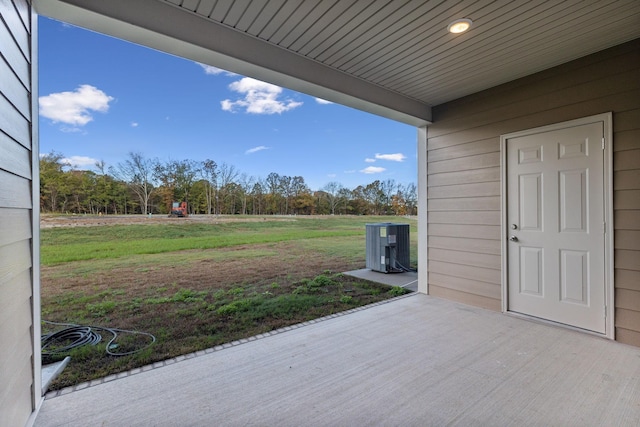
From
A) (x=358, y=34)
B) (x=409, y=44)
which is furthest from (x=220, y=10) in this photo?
(x=409, y=44)

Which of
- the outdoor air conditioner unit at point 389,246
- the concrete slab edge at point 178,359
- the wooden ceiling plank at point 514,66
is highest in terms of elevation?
the wooden ceiling plank at point 514,66

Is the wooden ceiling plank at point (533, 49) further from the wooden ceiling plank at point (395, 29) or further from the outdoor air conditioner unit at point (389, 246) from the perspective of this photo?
the outdoor air conditioner unit at point (389, 246)

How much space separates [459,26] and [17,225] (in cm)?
305

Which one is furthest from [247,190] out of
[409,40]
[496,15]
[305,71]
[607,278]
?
[607,278]

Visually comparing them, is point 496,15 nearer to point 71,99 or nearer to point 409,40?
point 409,40

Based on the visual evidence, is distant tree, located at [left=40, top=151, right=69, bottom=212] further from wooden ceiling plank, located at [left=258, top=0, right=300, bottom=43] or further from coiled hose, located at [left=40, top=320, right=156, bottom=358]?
wooden ceiling plank, located at [left=258, top=0, right=300, bottom=43]

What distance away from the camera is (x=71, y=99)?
416 cm

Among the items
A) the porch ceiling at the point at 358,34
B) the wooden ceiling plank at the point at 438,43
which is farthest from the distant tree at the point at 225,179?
the wooden ceiling plank at the point at 438,43

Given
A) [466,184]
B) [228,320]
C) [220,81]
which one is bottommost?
[228,320]

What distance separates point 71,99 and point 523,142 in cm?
620

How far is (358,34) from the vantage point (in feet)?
7.23

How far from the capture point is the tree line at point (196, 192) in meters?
3.99

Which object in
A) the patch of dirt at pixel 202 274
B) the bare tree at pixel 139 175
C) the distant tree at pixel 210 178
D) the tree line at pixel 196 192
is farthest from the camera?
the distant tree at pixel 210 178

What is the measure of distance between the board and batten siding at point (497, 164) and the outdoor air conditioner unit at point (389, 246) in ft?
→ 4.20
